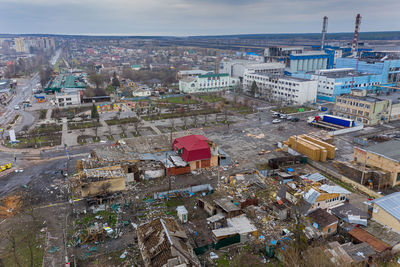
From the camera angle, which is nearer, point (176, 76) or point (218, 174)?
point (218, 174)

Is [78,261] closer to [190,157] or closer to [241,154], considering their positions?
[190,157]

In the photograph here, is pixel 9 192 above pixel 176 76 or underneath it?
underneath

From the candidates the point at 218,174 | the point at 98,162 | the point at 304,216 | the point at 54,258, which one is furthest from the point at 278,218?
the point at 98,162

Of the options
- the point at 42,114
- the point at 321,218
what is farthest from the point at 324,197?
the point at 42,114

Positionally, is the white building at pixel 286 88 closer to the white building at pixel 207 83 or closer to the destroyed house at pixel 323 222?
the white building at pixel 207 83

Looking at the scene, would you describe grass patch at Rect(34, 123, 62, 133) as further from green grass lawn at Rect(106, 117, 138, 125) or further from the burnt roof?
the burnt roof


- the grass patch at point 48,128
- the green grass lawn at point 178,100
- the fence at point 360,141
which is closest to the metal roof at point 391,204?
the fence at point 360,141
